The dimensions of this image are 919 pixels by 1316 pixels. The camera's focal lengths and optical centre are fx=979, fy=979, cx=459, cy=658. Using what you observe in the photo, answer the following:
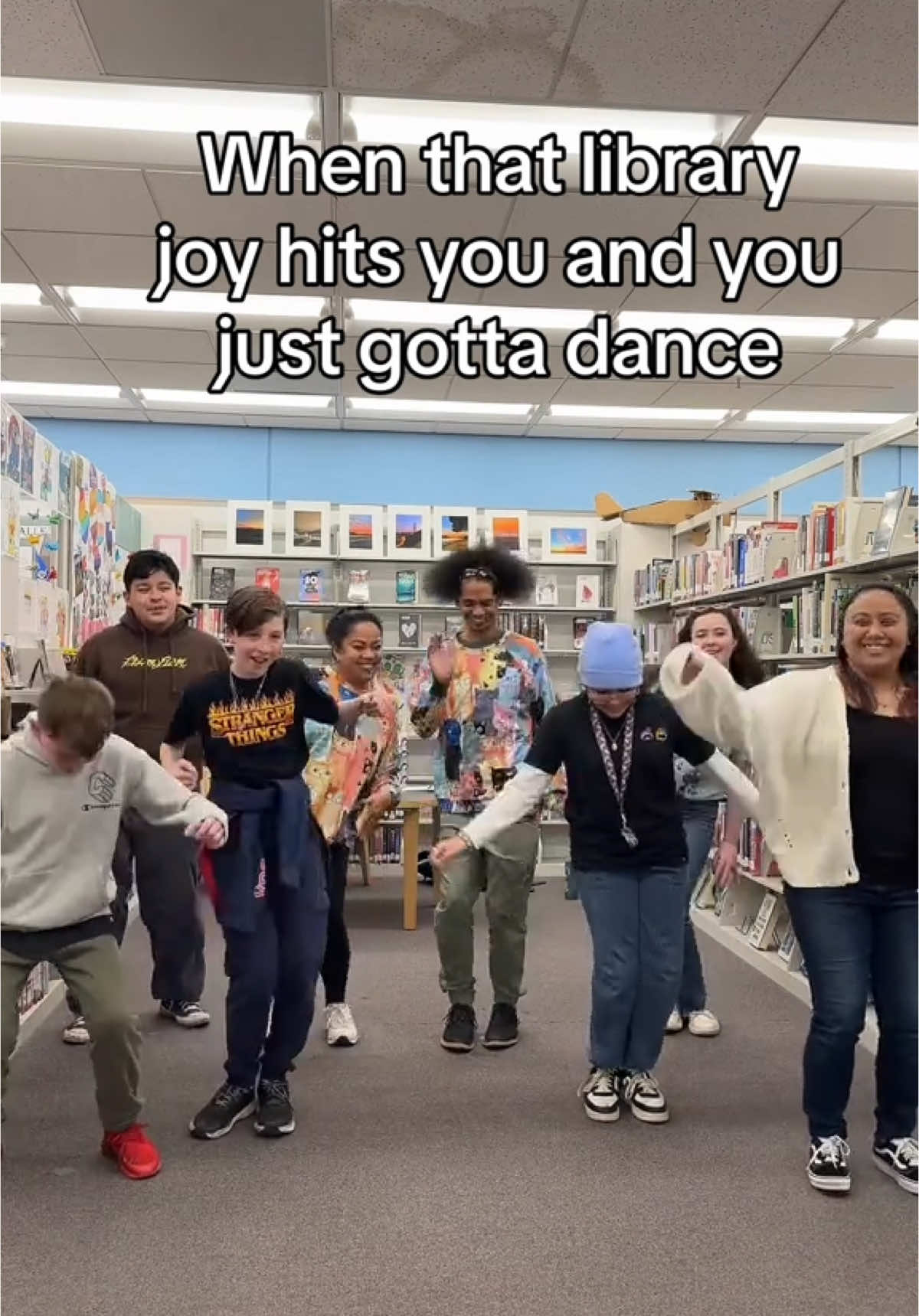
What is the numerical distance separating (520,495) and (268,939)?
260 inches

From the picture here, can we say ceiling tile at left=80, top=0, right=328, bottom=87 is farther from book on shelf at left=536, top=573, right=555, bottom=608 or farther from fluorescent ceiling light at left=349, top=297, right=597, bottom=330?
book on shelf at left=536, top=573, right=555, bottom=608

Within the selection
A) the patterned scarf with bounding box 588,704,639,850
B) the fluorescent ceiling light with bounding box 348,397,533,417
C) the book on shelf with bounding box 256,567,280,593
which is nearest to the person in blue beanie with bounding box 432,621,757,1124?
the patterned scarf with bounding box 588,704,639,850

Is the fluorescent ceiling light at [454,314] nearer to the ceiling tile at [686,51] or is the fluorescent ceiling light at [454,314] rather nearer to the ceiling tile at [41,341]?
the ceiling tile at [41,341]

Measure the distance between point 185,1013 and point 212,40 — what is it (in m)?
3.32

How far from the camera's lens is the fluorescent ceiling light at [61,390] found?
24.0 feet

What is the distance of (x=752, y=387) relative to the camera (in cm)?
709

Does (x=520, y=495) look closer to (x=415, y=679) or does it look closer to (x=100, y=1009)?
(x=415, y=679)

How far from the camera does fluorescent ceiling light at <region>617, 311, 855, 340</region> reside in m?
5.80

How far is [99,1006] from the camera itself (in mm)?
2291

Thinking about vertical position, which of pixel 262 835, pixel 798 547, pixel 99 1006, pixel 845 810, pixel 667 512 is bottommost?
pixel 99 1006

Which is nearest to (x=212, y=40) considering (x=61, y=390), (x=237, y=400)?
(x=237, y=400)

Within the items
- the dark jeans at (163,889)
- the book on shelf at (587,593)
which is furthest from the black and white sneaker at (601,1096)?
the book on shelf at (587,593)

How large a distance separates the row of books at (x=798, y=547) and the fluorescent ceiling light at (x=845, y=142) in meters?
1.42

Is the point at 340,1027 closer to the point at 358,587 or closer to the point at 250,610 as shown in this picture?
the point at 250,610
